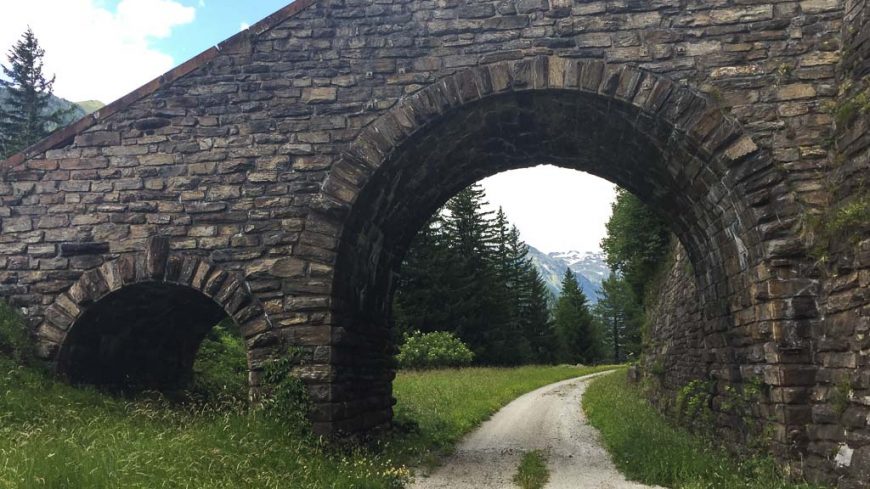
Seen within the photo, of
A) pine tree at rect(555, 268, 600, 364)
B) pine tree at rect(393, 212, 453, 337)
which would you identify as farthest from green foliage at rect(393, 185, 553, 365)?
pine tree at rect(555, 268, 600, 364)

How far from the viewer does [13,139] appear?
1287 inches

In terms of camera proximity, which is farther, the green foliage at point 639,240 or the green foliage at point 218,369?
the green foliage at point 639,240

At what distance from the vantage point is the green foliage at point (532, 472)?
780 cm

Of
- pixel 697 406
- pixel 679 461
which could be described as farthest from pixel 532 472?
pixel 697 406

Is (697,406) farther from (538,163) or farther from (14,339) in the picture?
(14,339)

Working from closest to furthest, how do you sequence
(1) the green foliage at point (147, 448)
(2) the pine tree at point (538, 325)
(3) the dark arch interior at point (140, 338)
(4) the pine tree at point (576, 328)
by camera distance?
(1) the green foliage at point (147, 448) → (3) the dark arch interior at point (140, 338) → (2) the pine tree at point (538, 325) → (4) the pine tree at point (576, 328)

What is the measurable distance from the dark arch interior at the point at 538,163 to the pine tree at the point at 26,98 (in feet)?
101

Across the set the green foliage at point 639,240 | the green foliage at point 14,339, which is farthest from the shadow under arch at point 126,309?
the green foliage at point 639,240

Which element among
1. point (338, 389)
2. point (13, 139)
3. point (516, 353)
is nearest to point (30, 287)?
point (338, 389)

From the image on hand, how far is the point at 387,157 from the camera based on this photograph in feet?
28.7

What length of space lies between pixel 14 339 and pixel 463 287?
29.6 metres

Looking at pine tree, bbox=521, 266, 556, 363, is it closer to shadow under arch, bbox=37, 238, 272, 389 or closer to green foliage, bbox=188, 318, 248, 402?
Answer: green foliage, bbox=188, 318, 248, 402

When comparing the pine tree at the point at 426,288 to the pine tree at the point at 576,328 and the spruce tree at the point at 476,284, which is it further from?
the pine tree at the point at 576,328

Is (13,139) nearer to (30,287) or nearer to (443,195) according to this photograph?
(30,287)
